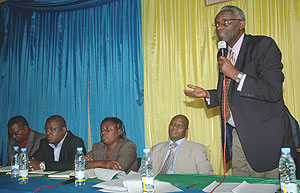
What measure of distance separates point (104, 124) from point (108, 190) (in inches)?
82.5

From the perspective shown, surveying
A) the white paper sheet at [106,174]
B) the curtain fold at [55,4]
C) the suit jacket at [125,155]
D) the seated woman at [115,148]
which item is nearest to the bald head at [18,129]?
the seated woman at [115,148]

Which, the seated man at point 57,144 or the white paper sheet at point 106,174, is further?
the seated man at point 57,144

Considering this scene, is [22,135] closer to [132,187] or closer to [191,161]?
[191,161]

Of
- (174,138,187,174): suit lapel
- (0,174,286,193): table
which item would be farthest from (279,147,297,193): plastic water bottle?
Answer: (174,138,187,174): suit lapel

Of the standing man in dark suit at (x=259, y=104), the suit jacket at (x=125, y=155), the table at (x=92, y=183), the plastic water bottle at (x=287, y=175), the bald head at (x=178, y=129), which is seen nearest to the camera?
the plastic water bottle at (x=287, y=175)

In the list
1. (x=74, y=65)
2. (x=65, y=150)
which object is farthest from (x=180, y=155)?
(x=74, y=65)

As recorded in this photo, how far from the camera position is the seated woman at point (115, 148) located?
3.55m

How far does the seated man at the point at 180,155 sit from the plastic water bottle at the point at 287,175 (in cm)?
176

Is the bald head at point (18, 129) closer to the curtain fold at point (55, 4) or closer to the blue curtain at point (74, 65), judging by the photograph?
the blue curtain at point (74, 65)

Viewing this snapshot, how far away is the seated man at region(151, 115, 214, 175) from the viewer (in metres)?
3.43

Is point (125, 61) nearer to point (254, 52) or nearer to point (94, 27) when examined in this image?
point (94, 27)

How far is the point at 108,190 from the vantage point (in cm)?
188

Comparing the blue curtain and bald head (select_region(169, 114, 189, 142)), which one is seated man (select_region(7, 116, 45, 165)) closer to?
the blue curtain

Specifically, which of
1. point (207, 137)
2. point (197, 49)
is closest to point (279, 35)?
point (197, 49)
